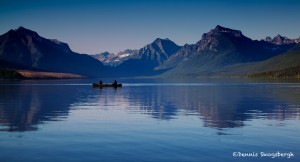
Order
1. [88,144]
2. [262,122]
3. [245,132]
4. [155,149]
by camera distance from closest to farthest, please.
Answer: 1. [155,149]
2. [88,144]
3. [245,132]
4. [262,122]

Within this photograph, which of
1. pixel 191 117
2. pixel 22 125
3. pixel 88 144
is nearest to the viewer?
pixel 88 144

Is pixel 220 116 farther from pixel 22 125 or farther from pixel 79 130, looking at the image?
pixel 22 125

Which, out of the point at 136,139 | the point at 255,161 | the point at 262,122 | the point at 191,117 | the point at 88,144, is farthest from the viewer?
the point at 191,117

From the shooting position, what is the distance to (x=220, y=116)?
55.4 m

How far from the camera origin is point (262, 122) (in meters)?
48.7

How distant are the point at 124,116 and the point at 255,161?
30574mm

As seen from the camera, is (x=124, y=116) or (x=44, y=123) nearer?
(x=44, y=123)

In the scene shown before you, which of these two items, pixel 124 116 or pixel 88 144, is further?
pixel 124 116

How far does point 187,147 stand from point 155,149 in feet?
9.20

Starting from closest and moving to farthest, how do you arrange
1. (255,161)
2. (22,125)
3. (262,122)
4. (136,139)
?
(255,161), (136,139), (22,125), (262,122)

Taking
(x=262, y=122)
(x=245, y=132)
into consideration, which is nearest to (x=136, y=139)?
(x=245, y=132)

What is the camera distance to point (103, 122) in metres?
50.1

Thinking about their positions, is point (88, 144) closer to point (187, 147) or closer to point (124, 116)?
point (187, 147)

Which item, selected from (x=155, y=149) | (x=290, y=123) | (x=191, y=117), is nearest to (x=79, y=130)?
(x=155, y=149)
